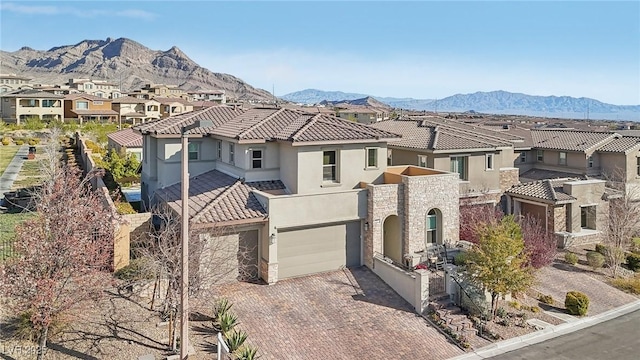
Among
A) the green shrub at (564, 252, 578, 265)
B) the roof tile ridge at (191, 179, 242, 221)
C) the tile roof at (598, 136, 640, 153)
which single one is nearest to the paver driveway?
the roof tile ridge at (191, 179, 242, 221)

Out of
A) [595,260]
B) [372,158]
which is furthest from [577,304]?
[372,158]

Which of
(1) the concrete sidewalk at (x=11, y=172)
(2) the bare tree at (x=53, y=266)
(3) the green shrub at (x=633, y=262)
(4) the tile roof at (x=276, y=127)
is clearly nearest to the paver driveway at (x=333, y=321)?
(2) the bare tree at (x=53, y=266)

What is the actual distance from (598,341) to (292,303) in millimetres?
12423

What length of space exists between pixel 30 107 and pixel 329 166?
77.0 meters

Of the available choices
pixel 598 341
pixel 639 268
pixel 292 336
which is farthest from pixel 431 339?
pixel 639 268

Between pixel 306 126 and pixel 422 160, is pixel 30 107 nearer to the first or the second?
pixel 422 160

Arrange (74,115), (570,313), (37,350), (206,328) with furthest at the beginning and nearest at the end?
(74,115), (570,313), (206,328), (37,350)

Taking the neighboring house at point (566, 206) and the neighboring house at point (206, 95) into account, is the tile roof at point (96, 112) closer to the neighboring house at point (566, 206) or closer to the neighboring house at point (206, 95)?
the neighboring house at point (206, 95)

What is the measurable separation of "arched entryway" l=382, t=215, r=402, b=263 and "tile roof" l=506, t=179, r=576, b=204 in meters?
12.5

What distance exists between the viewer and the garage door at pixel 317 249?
2223cm

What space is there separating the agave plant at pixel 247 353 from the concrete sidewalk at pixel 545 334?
7.23 meters

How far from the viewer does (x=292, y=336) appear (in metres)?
17.9

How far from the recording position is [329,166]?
24406mm

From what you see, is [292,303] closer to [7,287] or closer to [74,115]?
[7,287]
